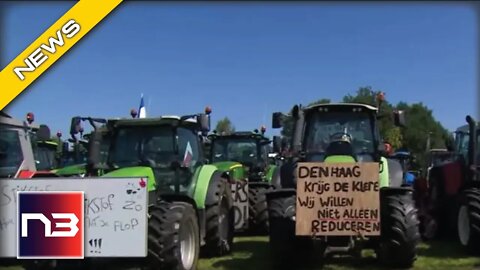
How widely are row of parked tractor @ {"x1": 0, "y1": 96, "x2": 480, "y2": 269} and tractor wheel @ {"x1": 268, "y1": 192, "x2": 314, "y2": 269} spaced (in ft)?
0.04

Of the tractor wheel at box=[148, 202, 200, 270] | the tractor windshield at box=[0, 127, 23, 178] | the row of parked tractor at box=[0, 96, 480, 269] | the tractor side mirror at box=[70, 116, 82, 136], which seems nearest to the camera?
the tractor wheel at box=[148, 202, 200, 270]

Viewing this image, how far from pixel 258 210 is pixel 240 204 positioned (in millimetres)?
1049

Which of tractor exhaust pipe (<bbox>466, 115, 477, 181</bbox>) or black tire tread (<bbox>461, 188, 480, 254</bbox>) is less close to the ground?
tractor exhaust pipe (<bbox>466, 115, 477, 181</bbox>)

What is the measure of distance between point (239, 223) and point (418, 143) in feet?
147

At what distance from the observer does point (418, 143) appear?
52.5m

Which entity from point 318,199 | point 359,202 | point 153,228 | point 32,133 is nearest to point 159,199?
point 153,228

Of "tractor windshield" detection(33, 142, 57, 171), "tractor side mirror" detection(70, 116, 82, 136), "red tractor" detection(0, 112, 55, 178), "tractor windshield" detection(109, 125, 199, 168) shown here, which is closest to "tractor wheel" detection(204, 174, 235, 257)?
"tractor windshield" detection(109, 125, 199, 168)

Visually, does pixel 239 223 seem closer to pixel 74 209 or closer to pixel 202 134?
pixel 202 134

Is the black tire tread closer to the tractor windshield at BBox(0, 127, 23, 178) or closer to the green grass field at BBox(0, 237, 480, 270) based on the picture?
the green grass field at BBox(0, 237, 480, 270)

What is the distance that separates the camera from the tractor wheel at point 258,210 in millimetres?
11102

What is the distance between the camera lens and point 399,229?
7.36 metres

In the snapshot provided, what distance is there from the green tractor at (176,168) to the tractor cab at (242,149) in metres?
4.38

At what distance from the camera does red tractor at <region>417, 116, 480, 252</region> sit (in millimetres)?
8891

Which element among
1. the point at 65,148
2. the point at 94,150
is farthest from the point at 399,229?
the point at 65,148
